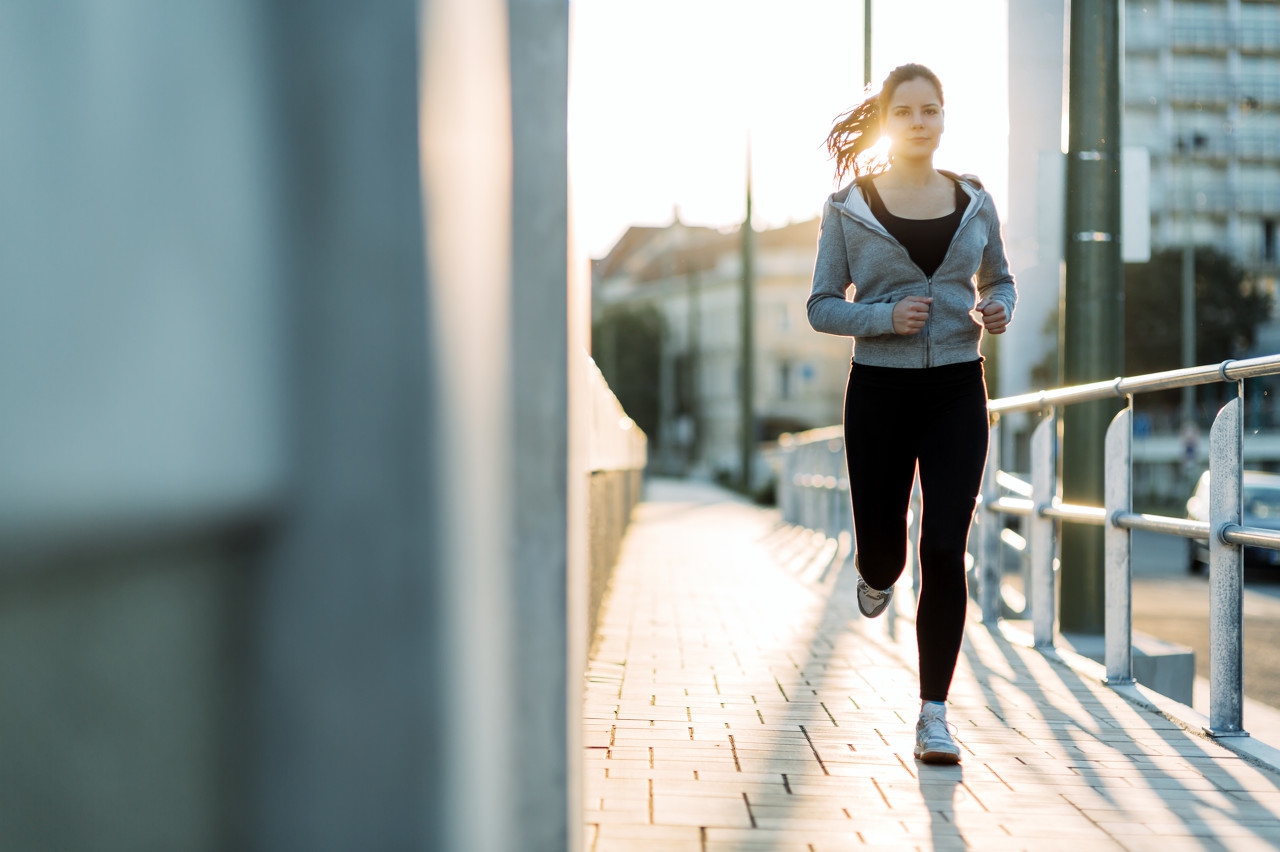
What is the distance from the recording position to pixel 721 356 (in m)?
80.4

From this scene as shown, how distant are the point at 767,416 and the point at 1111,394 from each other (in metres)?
73.9

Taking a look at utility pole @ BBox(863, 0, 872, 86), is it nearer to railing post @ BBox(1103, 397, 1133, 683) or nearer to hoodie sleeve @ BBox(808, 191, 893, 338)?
railing post @ BBox(1103, 397, 1133, 683)

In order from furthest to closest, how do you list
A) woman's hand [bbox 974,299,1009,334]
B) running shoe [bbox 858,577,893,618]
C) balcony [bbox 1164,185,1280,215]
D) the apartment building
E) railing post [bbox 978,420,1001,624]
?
balcony [bbox 1164,185,1280,215] → the apartment building → railing post [bbox 978,420,1001,624] → running shoe [bbox 858,577,893,618] → woman's hand [bbox 974,299,1009,334]

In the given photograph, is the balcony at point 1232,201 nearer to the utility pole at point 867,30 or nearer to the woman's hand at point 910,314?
the utility pole at point 867,30

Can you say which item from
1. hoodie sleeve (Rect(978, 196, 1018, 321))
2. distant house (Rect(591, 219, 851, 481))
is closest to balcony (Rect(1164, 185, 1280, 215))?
distant house (Rect(591, 219, 851, 481))

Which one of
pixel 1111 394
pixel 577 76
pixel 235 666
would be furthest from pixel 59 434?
pixel 1111 394

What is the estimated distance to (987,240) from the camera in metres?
3.64

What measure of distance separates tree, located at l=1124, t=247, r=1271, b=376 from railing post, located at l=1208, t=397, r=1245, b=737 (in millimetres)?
43134

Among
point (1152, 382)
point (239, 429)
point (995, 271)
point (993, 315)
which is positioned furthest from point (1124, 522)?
point (239, 429)

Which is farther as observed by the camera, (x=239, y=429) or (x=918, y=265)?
(x=918, y=265)

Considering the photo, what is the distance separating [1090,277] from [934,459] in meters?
3.24

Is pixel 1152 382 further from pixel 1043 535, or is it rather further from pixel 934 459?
pixel 1043 535

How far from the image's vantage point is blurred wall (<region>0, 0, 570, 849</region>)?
3.53 ft

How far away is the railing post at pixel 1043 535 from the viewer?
219 inches
